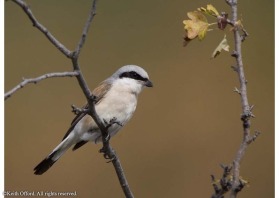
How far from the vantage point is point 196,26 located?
121 cm

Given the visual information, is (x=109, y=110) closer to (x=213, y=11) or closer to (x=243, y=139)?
(x=213, y=11)

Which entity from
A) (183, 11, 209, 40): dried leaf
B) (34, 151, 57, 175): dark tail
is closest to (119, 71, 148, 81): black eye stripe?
(34, 151, 57, 175): dark tail

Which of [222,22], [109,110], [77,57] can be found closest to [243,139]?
[222,22]

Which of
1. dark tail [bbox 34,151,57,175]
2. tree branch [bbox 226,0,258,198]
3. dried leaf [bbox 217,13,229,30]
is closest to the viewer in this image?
tree branch [bbox 226,0,258,198]

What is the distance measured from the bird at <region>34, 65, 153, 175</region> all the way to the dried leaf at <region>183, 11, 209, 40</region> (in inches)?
36.0

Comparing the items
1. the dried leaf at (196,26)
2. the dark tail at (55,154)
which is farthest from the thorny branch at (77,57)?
the dark tail at (55,154)

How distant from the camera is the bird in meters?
2.12

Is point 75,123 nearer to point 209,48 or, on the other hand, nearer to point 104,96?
point 104,96

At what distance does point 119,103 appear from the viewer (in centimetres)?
214

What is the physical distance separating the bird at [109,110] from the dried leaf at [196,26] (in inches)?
36.0

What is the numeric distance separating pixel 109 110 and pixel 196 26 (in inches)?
38.5

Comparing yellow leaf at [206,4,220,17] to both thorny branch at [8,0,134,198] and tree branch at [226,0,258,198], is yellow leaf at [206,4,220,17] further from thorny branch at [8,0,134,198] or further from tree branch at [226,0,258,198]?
thorny branch at [8,0,134,198]

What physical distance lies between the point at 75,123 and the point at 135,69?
37 cm
